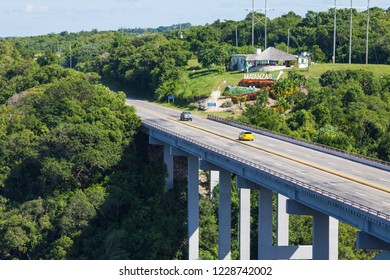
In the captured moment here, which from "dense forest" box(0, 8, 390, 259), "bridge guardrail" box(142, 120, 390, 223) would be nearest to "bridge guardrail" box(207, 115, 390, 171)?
"dense forest" box(0, 8, 390, 259)

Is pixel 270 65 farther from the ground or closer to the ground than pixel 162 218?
farther from the ground

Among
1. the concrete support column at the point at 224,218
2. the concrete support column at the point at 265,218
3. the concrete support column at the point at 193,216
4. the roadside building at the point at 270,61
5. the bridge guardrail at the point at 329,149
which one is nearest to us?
the concrete support column at the point at 265,218

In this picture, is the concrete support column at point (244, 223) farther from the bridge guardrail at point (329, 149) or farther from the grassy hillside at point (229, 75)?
the grassy hillside at point (229, 75)

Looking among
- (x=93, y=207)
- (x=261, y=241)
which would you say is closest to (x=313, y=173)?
(x=261, y=241)

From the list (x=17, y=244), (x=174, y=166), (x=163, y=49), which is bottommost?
(x=17, y=244)

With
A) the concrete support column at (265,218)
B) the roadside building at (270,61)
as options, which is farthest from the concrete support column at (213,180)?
the roadside building at (270,61)

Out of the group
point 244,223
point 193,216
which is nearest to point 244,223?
point 244,223

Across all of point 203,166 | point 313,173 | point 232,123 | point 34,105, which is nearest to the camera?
point 313,173

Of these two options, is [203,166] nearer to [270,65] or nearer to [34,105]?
[34,105]
